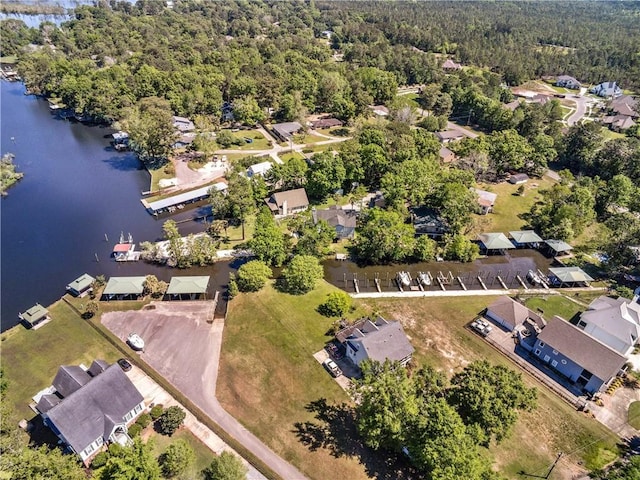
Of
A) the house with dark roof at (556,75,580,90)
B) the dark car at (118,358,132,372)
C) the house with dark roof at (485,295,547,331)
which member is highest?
the house with dark roof at (556,75,580,90)

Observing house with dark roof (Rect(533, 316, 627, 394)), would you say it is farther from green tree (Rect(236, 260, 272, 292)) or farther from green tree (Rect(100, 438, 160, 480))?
green tree (Rect(100, 438, 160, 480))

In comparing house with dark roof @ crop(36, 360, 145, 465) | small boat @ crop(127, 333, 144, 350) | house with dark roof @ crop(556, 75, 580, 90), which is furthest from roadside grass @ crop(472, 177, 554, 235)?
house with dark roof @ crop(556, 75, 580, 90)

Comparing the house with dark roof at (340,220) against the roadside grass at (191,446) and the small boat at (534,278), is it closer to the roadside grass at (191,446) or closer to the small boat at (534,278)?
the small boat at (534,278)

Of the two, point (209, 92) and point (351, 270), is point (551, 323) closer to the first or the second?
point (351, 270)

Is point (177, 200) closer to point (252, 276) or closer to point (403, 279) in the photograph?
point (252, 276)

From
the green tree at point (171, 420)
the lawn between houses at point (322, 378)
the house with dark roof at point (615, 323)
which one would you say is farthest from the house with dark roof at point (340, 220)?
the green tree at point (171, 420)

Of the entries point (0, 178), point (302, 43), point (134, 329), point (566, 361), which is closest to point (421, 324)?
point (566, 361)
